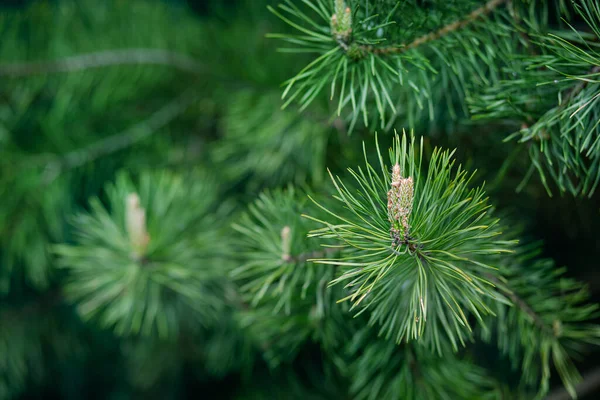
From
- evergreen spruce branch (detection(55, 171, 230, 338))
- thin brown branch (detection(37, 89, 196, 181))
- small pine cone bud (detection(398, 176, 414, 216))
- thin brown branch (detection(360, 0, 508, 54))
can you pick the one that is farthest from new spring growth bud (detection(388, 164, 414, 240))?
thin brown branch (detection(37, 89, 196, 181))

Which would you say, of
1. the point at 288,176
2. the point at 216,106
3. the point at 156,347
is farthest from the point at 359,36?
the point at 156,347

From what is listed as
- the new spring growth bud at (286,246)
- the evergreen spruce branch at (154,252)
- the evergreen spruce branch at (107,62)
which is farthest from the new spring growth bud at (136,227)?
the evergreen spruce branch at (107,62)

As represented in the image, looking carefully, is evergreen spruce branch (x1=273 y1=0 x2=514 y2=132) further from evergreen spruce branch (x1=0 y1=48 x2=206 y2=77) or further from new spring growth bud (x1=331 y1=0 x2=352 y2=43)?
evergreen spruce branch (x1=0 y1=48 x2=206 y2=77)

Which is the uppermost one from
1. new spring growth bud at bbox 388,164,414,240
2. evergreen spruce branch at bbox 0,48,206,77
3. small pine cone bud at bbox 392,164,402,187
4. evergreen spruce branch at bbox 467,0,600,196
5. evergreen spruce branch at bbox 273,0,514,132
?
evergreen spruce branch at bbox 0,48,206,77

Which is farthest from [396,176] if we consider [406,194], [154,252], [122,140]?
[122,140]

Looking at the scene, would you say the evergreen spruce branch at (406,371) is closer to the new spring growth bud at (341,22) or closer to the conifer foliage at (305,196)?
the conifer foliage at (305,196)

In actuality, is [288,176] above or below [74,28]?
below

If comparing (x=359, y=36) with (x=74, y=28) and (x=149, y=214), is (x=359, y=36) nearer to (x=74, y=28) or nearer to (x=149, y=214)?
(x=149, y=214)
